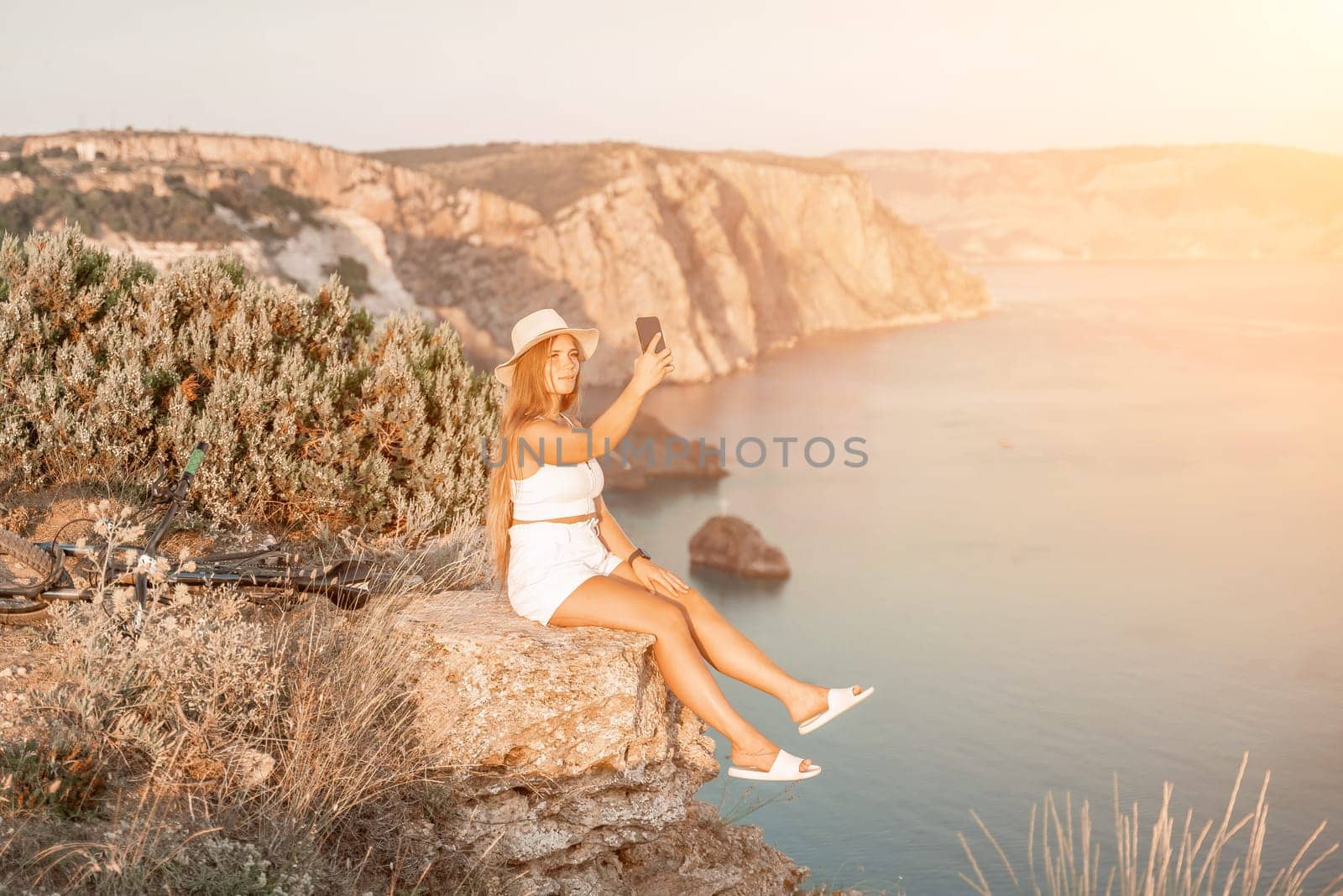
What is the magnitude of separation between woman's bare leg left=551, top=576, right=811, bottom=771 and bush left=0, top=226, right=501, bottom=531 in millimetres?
2281

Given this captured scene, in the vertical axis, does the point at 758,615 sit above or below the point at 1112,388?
below

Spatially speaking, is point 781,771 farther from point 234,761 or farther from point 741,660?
point 234,761

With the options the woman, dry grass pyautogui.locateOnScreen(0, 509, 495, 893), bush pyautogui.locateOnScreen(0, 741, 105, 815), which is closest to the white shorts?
the woman

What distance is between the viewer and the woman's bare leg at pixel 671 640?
4543mm

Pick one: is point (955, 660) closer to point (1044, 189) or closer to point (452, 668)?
point (452, 668)

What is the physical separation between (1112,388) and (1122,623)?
60.5m

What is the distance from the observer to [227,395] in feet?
22.3

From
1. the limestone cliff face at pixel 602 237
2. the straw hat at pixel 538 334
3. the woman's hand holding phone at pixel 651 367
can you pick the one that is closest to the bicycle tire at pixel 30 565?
the straw hat at pixel 538 334

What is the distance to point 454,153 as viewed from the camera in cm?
10675

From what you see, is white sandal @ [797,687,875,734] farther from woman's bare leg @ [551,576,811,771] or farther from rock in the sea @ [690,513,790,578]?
rock in the sea @ [690,513,790,578]

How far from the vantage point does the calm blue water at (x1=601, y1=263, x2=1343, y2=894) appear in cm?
3288

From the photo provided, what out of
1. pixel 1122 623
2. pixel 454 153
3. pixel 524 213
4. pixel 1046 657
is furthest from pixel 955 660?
pixel 454 153

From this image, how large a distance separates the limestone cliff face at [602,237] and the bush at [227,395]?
4267cm

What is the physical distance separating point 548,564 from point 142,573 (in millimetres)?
1582
